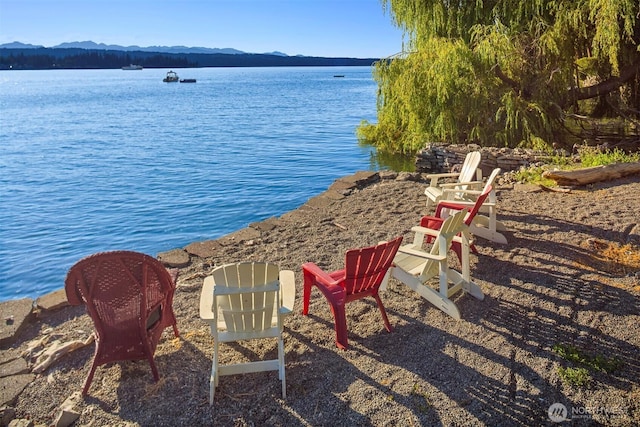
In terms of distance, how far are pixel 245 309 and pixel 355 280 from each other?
2.83ft

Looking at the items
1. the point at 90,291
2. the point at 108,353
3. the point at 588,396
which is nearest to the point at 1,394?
the point at 108,353

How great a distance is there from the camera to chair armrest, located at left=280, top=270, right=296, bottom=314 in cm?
342

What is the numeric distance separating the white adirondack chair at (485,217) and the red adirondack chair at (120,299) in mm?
3496

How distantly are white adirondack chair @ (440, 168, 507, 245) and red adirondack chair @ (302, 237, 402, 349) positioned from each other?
6.74 feet

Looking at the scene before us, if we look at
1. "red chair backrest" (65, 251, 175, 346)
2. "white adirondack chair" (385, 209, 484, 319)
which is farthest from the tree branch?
"red chair backrest" (65, 251, 175, 346)

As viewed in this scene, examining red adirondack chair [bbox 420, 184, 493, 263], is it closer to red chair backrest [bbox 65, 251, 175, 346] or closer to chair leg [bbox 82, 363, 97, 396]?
red chair backrest [bbox 65, 251, 175, 346]

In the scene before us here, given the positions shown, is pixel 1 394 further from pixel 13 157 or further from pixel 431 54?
pixel 13 157

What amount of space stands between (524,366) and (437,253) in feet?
4.12

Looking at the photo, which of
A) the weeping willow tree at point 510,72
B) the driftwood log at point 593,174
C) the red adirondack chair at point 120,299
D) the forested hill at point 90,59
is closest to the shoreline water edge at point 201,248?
the red adirondack chair at point 120,299

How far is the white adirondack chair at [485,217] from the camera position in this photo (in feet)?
18.7

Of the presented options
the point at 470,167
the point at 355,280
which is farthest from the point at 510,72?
the point at 355,280

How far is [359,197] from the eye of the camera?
8.58 m

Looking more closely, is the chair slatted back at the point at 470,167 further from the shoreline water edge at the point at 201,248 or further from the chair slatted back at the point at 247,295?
the chair slatted back at the point at 247,295

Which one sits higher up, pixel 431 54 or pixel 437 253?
pixel 431 54
